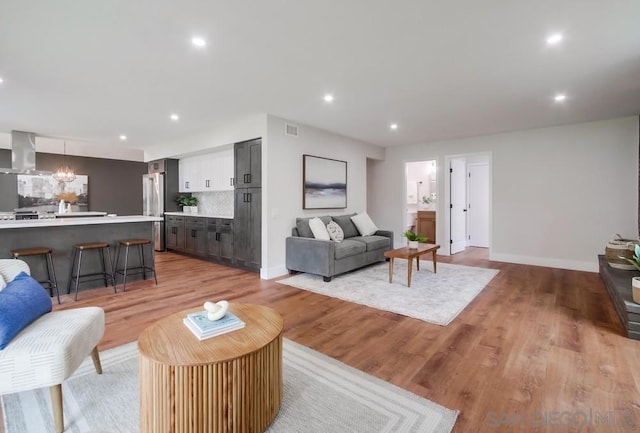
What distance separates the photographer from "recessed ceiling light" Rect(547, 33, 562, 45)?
2475 millimetres

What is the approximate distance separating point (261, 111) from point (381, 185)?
13.6 feet

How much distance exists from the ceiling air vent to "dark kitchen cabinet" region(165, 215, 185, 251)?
3432 mm


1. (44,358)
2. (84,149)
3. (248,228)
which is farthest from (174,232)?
(44,358)

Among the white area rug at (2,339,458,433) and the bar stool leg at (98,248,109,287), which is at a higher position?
the bar stool leg at (98,248,109,287)

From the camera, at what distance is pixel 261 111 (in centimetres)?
455

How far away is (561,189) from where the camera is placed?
5.38 m

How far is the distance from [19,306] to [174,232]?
558 centimetres

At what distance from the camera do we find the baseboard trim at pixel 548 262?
5156 mm

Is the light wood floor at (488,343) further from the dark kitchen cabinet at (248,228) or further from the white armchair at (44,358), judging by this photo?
the white armchair at (44,358)

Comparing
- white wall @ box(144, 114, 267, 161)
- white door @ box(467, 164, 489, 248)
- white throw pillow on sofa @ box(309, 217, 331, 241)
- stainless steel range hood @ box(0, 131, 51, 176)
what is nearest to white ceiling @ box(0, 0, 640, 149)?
white wall @ box(144, 114, 267, 161)

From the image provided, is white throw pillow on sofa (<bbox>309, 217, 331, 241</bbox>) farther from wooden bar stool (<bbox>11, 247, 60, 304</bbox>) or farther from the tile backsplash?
wooden bar stool (<bbox>11, 247, 60, 304</bbox>)

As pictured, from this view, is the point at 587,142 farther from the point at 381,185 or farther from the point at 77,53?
the point at 77,53

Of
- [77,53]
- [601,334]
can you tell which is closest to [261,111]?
[77,53]

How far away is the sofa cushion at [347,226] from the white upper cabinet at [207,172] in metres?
2.23
